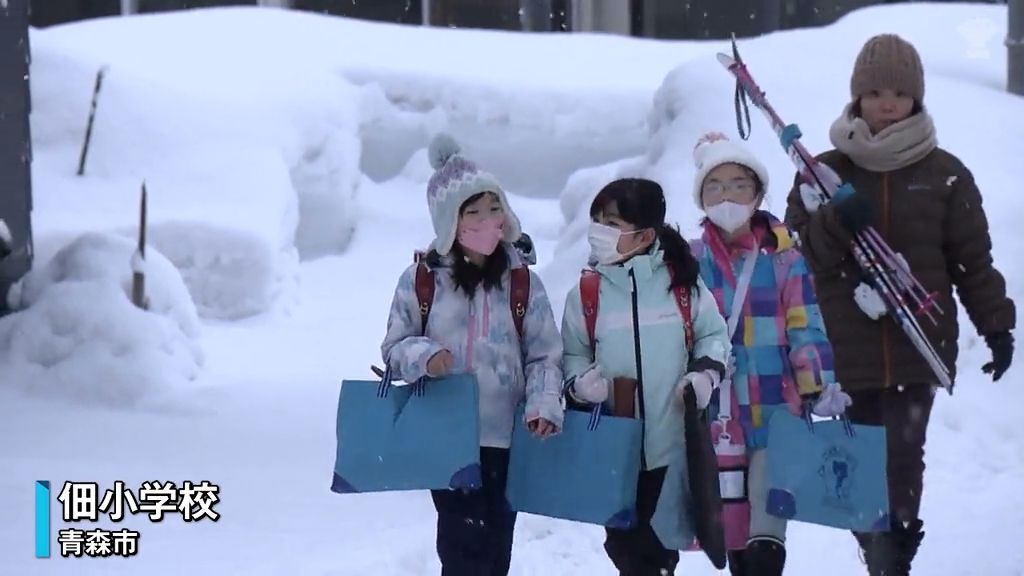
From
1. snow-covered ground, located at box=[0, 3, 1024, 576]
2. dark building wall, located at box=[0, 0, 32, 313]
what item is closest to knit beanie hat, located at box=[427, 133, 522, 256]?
snow-covered ground, located at box=[0, 3, 1024, 576]

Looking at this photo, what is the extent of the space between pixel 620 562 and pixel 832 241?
3.99 ft

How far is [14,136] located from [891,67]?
7.01 meters

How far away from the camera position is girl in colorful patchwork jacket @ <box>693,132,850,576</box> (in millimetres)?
3951

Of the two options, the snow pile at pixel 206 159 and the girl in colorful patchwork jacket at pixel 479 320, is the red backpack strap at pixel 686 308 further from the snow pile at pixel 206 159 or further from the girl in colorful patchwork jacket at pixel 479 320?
the snow pile at pixel 206 159

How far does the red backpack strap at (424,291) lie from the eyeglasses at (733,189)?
82 centimetres

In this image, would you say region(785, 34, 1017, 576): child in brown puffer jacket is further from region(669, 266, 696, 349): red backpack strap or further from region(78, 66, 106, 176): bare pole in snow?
region(78, 66, 106, 176): bare pole in snow

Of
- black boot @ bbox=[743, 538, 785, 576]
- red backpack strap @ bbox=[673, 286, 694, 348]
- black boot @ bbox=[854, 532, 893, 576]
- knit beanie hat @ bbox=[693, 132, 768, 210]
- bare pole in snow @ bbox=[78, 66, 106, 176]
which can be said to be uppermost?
bare pole in snow @ bbox=[78, 66, 106, 176]

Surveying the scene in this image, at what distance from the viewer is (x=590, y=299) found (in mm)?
3885

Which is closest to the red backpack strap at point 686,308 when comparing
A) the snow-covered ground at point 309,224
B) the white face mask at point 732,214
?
the white face mask at point 732,214

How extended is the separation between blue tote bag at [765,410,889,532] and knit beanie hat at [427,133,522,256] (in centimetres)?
92

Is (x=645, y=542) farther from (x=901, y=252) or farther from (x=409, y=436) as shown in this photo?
(x=901, y=252)

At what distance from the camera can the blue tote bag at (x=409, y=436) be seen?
12.3ft

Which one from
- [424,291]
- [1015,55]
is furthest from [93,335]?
[1015,55]

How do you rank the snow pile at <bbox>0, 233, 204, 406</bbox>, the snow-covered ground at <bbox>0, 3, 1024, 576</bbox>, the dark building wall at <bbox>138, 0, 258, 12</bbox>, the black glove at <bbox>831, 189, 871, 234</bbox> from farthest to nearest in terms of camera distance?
the dark building wall at <bbox>138, 0, 258, 12</bbox> → the snow pile at <bbox>0, 233, 204, 406</bbox> → the snow-covered ground at <bbox>0, 3, 1024, 576</bbox> → the black glove at <bbox>831, 189, 871, 234</bbox>
